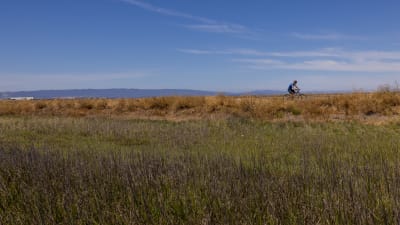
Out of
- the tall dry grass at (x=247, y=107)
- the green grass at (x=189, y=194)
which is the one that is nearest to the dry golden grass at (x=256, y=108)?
the tall dry grass at (x=247, y=107)

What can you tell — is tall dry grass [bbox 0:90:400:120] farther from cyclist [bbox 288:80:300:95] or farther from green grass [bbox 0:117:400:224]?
green grass [bbox 0:117:400:224]

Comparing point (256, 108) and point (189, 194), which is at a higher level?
point (256, 108)

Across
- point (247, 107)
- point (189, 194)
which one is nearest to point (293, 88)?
point (247, 107)

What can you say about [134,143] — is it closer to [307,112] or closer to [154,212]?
[154,212]

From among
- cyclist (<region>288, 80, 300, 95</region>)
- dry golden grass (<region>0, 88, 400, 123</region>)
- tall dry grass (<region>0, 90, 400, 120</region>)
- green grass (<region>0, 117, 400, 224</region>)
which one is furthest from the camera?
cyclist (<region>288, 80, 300, 95</region>)

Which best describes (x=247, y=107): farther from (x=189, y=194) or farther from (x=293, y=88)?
(x=189, y=194)

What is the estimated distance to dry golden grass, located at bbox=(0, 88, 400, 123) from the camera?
19.4m

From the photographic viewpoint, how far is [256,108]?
73.6 ft

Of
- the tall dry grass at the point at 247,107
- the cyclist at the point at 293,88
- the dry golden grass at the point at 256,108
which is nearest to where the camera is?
the dry golden grass at the point at 256,108

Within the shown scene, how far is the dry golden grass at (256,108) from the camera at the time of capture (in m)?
19.4

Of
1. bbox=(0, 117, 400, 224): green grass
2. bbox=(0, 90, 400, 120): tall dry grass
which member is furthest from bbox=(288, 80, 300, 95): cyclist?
bbox=(0, 117, 400, 224): green grass

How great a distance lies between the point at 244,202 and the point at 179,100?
2294 centimetres

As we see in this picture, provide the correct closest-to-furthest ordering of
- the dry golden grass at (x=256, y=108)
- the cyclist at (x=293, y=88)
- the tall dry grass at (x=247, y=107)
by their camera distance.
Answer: the dry golden grass at (x=256, y=108) < the tall dry grass at (x=247, y=107) < the cyclist at (x=293, y=88)

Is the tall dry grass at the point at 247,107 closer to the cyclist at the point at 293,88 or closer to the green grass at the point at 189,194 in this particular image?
the cyclist at the point at 293,88
